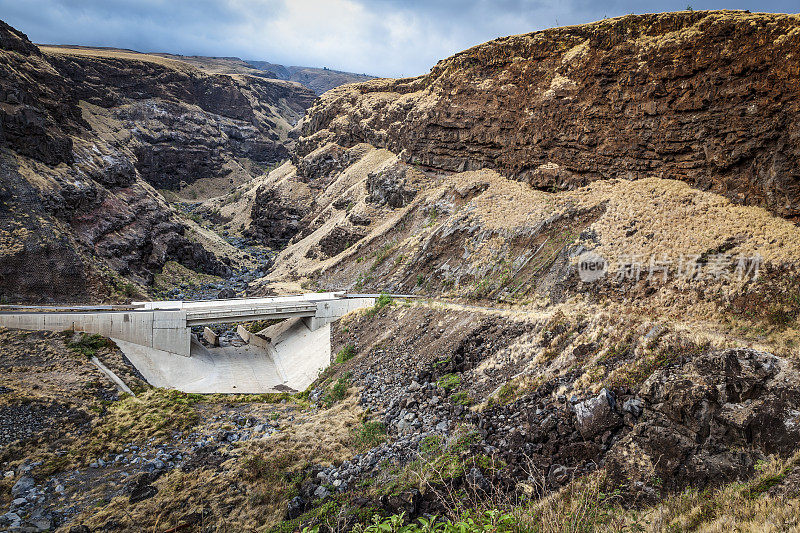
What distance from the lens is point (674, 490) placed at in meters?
9.25

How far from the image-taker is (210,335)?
115 ft

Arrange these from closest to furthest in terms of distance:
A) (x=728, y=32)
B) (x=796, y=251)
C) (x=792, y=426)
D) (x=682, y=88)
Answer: (x=792, y=426), (x=796, y=251), (x=728, y=32), (x=682, y=88)

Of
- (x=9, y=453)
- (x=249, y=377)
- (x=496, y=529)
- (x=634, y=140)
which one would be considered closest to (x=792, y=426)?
(x=496, y=529)

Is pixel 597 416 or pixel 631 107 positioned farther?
pixel 631 107

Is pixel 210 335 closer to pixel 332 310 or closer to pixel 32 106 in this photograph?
pixel 332 310

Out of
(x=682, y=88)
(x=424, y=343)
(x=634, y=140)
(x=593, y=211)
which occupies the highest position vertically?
(x=682, y=88)

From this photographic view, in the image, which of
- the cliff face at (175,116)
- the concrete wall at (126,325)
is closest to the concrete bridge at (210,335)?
the concrete wall at (126,325)

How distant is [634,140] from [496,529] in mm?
29776

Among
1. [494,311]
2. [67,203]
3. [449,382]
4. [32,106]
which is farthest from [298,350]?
[32,106]

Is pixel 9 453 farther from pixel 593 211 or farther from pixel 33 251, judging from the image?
pixel 593 211

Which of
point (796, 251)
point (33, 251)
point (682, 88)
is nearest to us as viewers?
point (796, 251)

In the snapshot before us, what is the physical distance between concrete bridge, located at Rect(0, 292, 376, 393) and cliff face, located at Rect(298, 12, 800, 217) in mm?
19765

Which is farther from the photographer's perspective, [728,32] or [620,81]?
[620,81]

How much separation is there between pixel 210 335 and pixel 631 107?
125ft
